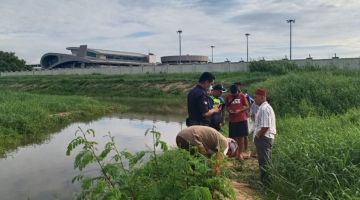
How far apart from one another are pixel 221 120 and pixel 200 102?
126 cm

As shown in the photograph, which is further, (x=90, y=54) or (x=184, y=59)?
(x=184, y=59)

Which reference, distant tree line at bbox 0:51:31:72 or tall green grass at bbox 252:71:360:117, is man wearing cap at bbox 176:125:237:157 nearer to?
tall green grass at bbox 252:71:360:117

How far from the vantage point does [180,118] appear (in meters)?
20.4

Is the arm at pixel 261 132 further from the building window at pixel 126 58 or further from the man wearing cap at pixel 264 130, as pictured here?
the building window at pixel 126 58

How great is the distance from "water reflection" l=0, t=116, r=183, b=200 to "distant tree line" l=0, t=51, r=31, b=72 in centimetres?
6088

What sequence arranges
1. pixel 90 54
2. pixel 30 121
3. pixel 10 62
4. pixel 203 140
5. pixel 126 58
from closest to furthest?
pixel 203 140 < pixel 30 121 < pixel 10 62 < pixel 90 54 < pixel 126 58

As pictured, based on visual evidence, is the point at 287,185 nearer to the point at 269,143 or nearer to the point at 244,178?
the point at 269,143

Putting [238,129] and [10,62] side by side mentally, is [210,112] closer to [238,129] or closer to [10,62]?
[238,129]

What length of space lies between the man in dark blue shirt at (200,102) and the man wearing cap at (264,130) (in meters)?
0.78

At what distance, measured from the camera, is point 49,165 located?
10039 mm

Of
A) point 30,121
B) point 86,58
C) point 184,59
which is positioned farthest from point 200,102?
point 184,59

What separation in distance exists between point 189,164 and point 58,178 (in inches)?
195

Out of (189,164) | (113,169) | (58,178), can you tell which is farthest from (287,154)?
(58,178)

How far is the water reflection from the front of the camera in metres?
7.62
